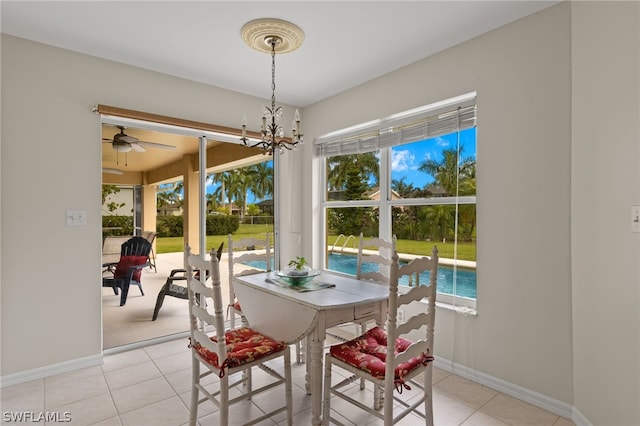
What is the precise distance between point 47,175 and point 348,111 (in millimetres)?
2547

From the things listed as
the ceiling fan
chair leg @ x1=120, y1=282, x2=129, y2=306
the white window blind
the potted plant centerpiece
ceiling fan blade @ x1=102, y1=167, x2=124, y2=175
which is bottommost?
chair leg @ x1=120, y1=282, x2=129, y2=306

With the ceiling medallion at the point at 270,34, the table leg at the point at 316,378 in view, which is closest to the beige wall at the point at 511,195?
the ceiling medallion at the point at 270,34

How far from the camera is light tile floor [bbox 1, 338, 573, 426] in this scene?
6.30 ft

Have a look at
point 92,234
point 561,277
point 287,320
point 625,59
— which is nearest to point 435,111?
point 625,59

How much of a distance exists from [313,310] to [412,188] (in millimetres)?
1660

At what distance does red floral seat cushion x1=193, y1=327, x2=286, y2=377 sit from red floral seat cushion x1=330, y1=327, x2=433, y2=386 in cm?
35

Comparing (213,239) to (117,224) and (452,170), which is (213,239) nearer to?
(117,224)

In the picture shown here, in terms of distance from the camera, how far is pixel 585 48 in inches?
70.9

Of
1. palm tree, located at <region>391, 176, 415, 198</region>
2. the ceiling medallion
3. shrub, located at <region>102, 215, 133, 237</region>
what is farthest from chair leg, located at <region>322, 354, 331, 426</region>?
shrub, located at <region>102, 215, 133, 237</region>

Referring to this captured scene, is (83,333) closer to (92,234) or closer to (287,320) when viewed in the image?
(92,234)

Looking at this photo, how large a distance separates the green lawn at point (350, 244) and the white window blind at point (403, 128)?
87 centimetres

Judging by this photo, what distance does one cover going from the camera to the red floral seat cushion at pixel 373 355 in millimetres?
1602

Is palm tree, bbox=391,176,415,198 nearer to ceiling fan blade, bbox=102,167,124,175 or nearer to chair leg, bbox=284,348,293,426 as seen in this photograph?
chair leg, bbox=284,348,293,426

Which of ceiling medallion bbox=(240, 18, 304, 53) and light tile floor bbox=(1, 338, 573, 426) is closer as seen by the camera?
light tile floor bbox=(1, 338, 573, 426)
